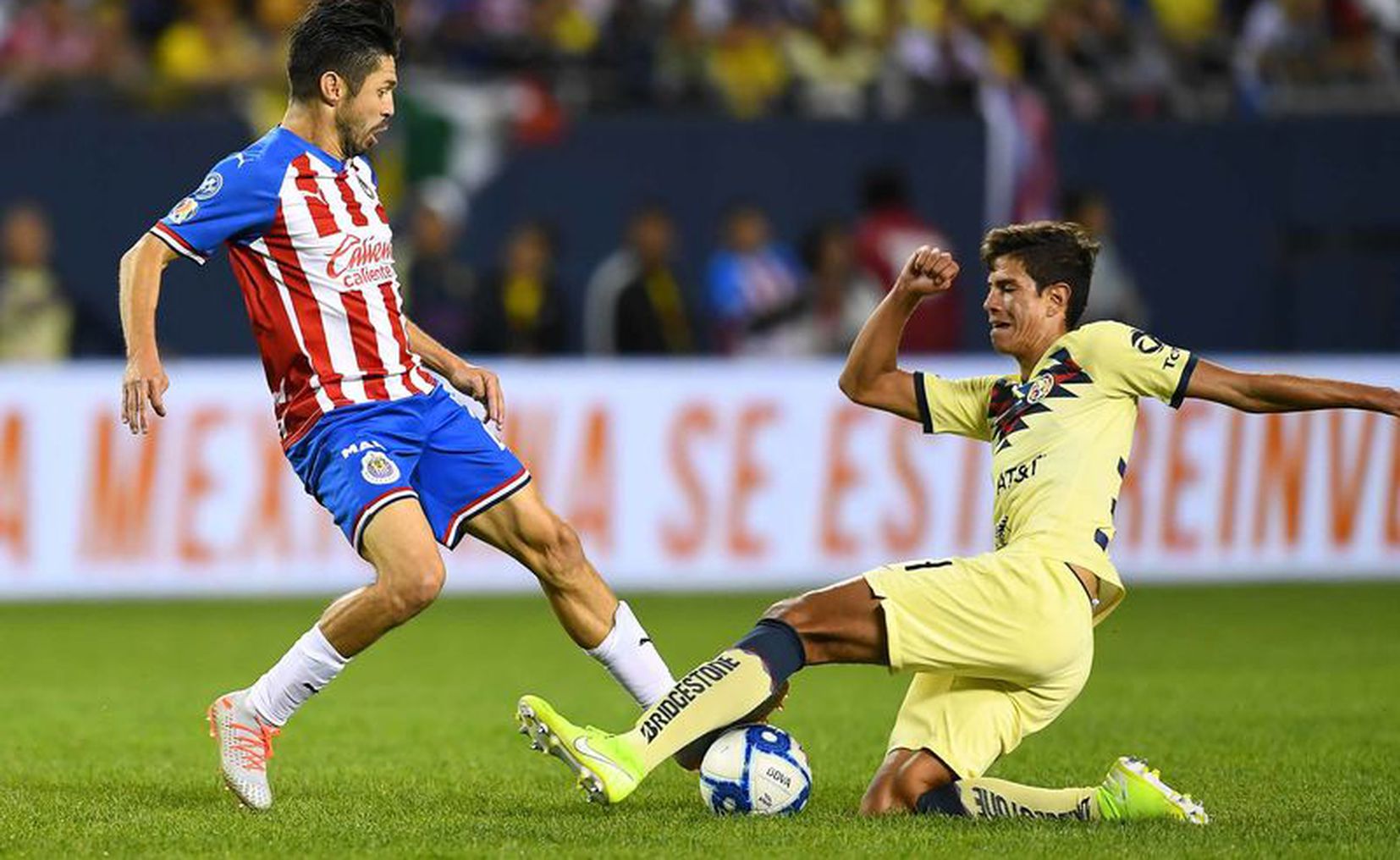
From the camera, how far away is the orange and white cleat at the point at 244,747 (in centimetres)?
679

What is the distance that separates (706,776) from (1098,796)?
1.08 m

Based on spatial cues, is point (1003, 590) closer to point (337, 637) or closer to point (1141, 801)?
point (1141, 801)

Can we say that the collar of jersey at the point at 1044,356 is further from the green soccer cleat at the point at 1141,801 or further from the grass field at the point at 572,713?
the grass field at the point at 572,713

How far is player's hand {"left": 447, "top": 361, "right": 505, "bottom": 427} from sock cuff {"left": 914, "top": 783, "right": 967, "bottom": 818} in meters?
1.80

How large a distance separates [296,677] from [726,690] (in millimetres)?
1354

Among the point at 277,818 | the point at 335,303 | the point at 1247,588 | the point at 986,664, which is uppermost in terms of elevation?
the point at 335,303

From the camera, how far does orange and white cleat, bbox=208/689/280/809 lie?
6785 millimetres

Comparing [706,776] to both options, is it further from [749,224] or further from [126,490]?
[749,224]

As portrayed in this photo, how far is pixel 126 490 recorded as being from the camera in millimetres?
13656

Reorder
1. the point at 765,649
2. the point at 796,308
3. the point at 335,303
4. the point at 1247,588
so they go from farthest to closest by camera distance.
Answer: the point at 796,308 < the point at 1247,588 < the point at 335,303 < the point at 765,649

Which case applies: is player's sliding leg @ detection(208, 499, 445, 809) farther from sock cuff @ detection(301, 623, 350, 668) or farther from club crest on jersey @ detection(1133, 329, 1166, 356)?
club crest on jersey @ detection(1133, 329, 1166, 356)

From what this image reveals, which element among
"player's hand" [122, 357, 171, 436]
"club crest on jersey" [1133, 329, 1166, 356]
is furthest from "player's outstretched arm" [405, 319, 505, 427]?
"club crest on jersey" [1133, 329, 1166, 356]

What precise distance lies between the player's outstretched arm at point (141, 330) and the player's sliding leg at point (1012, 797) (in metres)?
2.26

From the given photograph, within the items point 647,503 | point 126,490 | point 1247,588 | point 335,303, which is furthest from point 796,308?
point 335,303
